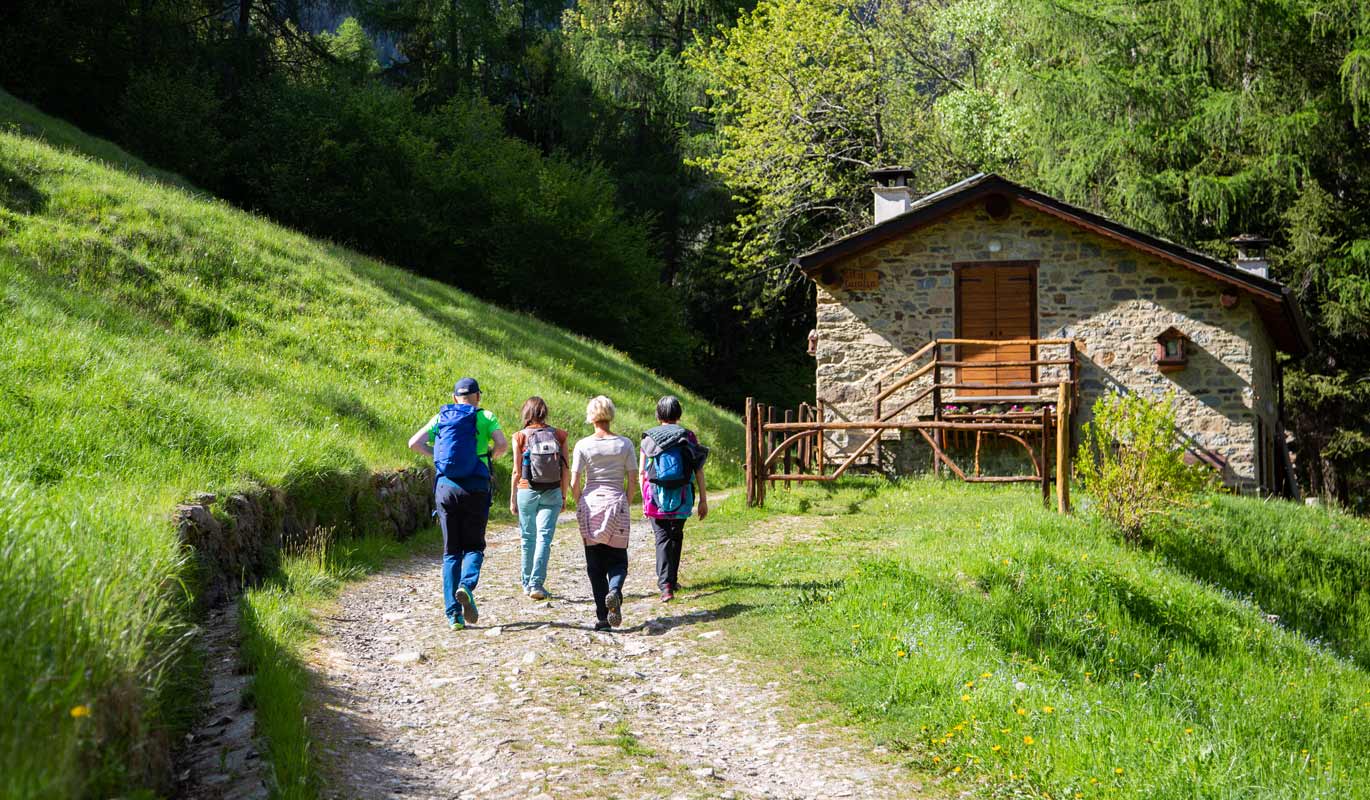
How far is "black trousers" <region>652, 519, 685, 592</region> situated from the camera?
892 cm

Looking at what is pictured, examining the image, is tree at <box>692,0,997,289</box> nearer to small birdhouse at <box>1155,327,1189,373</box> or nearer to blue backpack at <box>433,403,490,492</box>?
small birdhouse at <box>1155,327,1189,373</box>

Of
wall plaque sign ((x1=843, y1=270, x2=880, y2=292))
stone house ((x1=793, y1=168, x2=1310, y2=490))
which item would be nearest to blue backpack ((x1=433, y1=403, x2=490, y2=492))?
stone house ((x1=793, y1=168, x2=1310, y2=490))

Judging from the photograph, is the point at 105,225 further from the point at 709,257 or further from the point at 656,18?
the point at 656,18

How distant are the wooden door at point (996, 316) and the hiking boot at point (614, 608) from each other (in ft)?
39.6

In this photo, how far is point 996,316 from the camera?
61.5ft

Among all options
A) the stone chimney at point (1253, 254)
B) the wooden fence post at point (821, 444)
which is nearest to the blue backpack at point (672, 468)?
the wooden fence post at point (821, 444)

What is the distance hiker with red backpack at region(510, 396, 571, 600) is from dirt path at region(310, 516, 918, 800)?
0.67m

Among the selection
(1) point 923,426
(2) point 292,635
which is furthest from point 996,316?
(2) point 292,635

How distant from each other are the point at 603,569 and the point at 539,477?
3.27 feet

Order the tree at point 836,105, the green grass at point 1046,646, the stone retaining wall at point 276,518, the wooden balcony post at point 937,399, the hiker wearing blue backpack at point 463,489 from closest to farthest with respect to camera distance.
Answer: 1. the green grass at point 1046,646
2. the stone retaining wall at point 276,518
3. the hiker wearing blue backpack at point 463,489
4. the wooden balcony post at point 937,399
5. the tree at point 836,105

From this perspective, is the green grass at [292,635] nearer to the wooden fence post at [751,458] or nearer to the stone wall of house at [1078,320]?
the wooden fence post at [751,458]

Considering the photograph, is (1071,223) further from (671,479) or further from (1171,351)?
(671,479)

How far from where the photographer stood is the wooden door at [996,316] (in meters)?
18.7

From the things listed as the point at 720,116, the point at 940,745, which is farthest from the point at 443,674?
the point at 720,116
